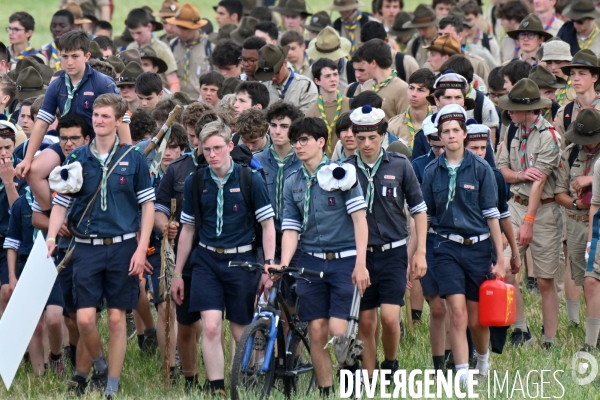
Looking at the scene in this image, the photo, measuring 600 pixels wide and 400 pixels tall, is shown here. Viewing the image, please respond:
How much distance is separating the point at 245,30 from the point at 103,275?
361 inches

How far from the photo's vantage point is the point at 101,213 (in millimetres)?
9734

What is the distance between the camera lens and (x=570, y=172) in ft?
38.1

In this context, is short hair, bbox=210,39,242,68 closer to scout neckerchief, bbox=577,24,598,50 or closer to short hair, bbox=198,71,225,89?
short hair, bbox=198,71,225,89

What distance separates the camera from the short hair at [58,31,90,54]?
34.7 ft

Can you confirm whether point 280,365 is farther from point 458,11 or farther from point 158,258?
point 458,11

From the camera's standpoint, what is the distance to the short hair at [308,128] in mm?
9531

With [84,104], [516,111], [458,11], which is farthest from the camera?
[458,11]

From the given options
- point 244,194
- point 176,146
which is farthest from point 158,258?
point 244,194

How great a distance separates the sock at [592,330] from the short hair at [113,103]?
4656 millimetres

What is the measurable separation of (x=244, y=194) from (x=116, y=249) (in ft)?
3.71

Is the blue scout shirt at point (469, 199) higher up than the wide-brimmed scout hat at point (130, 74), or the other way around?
the wide-brimmed scout hat at point (130, 74)

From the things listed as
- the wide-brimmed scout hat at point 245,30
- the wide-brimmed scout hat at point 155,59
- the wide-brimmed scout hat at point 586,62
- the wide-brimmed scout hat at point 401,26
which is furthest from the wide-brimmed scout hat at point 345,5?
the wide-brimmed scout hat at point 586,62

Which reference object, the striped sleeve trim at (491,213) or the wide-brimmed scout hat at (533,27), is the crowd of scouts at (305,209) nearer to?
the striped sleeve trim at (491,213)

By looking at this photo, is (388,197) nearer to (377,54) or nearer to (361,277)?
(361,277)
